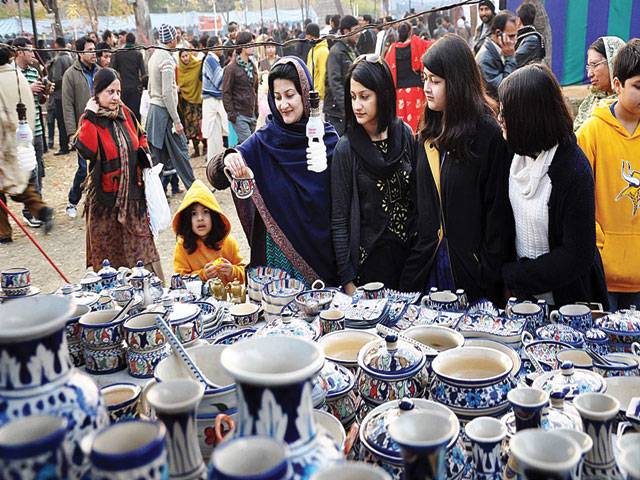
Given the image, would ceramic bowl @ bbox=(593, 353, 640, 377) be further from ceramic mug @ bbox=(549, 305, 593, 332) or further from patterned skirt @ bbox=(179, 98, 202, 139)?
patterned skirt @ bbox=(179, 98, 202, 139)

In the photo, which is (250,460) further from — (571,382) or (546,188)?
(546,188)

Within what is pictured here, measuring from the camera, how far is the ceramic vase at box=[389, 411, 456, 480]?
890 mm

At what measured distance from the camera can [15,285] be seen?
2.32 meters

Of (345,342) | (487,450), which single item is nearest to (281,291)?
(345,342)

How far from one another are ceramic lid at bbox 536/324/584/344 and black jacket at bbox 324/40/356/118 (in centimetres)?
536

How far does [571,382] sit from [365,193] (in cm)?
145

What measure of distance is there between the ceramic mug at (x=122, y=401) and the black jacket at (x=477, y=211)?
1461 mm

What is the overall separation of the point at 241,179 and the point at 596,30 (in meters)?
8.35

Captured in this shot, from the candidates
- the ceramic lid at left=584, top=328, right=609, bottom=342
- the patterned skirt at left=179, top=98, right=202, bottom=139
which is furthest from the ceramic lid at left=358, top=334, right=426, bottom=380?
the patterned skirt at left=179, top=98, right=202, bottom=139

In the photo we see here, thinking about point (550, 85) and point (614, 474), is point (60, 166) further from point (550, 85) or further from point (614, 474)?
point (614, 474)

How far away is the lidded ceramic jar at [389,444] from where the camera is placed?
3.77 feet

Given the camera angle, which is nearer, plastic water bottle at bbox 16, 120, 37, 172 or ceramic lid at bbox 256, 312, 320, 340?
ceramic lid at bbox 256, 312, 320, 340

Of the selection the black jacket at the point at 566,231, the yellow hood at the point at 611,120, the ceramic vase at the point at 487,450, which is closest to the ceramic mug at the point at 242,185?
the black jacket at the point at 566,231

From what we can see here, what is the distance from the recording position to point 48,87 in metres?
8.38
